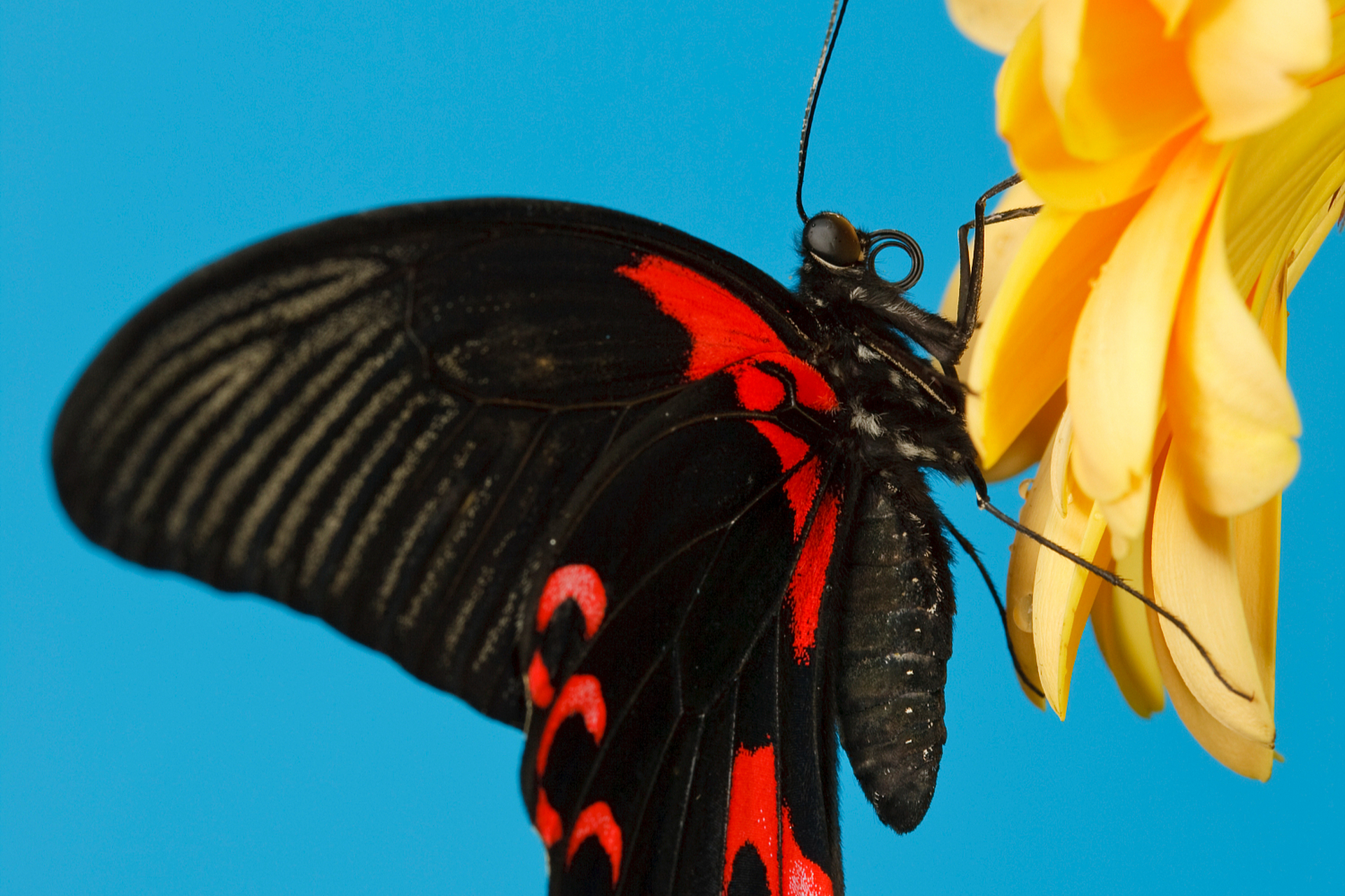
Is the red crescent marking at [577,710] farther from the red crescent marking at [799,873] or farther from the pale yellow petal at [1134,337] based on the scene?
the pale yellow petal at [1134,337]

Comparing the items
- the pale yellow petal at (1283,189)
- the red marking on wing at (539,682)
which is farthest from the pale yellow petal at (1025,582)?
the red marking on wing at (539,682)

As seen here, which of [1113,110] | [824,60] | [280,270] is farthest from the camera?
[824,60]

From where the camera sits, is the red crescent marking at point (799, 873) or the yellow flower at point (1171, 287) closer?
the yellow flower at point (1171, 287)

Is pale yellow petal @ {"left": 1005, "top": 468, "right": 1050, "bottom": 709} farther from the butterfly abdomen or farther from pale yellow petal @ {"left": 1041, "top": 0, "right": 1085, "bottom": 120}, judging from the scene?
pale yellow petal @ {"left": 1041, "top": 0, "right": 1085, "bottom": 120}

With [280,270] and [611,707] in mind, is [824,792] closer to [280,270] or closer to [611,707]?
[611,707]

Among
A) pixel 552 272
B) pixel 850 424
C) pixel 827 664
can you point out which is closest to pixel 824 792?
pixel 827 664

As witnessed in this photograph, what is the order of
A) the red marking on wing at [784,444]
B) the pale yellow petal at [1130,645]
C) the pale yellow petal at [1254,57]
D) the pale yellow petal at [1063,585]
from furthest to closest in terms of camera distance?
the red marking on wing at [784,444] < the pale yellow petal at [1130,645] < the pale yellow petal at [1063,585] < the pale yellow petal at [1254,57]

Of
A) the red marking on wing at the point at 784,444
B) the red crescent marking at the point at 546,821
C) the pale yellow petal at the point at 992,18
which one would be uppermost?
the pale yellow petal at the point at 992,18
